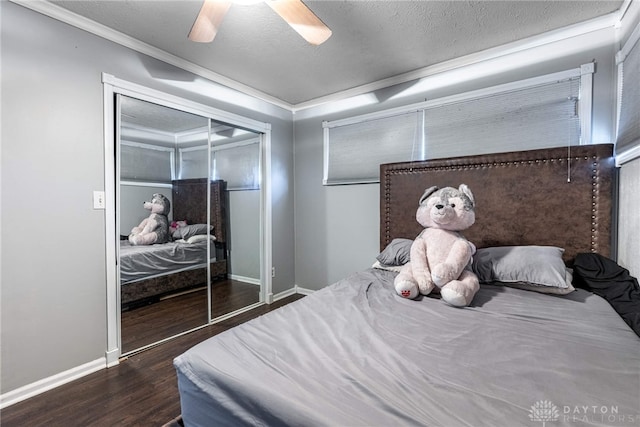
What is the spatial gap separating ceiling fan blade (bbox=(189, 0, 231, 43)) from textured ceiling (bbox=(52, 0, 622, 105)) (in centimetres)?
27

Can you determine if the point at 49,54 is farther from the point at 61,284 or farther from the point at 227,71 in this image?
the point at 61,284

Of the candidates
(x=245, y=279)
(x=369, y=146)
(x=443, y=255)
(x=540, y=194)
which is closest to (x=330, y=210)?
(x=369, y=146)

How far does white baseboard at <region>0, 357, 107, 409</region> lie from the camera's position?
66.7 inches

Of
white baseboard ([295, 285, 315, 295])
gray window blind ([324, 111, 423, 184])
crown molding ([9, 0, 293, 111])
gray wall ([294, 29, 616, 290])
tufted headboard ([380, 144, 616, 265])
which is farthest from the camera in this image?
white baseboard ([295, 285, 315, 295])

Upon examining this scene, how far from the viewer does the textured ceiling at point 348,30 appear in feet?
6.09

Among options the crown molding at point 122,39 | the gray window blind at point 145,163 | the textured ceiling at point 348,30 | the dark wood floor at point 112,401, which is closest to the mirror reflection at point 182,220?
the gray window blind at point 145,163

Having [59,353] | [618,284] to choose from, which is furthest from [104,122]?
[618,284]

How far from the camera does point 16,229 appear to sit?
5.67 feet

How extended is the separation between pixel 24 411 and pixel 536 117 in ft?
12.9

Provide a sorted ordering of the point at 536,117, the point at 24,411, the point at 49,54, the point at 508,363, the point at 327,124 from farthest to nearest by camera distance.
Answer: the point at 327,124, the point at 536,117, the point at 49,54, the point at 24,411, the point at 508,363

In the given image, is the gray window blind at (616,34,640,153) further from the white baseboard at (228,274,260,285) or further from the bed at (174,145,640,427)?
the white baseboard at (228,274,260,285)

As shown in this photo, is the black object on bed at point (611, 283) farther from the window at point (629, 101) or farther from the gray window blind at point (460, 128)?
the gray window blind at point (460, 128)

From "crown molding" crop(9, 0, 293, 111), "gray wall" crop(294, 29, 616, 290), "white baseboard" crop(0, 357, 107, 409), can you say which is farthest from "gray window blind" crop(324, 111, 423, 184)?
"white baseboard" crop(0, 357, 107, 409)

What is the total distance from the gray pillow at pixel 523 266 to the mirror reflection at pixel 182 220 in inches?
91.0
